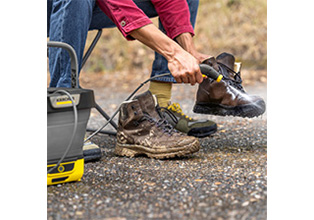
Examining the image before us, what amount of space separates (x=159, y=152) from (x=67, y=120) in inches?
19.9

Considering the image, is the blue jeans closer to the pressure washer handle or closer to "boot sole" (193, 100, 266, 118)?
the pressure washer handle

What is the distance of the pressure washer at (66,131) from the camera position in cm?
117

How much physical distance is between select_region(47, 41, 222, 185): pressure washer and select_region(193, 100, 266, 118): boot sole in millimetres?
753

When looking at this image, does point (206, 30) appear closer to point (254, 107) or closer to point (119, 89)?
point (119, 89)

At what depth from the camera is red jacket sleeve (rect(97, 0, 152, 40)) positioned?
5.06 ft

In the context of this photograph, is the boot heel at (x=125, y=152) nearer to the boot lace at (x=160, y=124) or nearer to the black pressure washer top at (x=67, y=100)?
the boot lace at (x=160, y=124)

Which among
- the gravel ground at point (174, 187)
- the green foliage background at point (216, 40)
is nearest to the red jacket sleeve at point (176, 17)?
the gravel ground at point (174, 187)

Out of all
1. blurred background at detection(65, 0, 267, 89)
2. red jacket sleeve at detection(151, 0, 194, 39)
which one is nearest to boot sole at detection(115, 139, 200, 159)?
red jacket sleeve at detection(151, 0, 194, 39)

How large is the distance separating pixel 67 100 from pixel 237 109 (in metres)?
0.85

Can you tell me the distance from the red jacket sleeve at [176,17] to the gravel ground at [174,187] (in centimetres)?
56

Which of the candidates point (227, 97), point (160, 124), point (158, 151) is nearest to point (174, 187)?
point (158, 151)

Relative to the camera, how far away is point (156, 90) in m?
1.96

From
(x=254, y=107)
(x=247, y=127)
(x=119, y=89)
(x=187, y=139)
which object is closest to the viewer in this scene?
(x=187, y=139)

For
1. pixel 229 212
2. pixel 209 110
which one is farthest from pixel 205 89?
pixel 229 212
